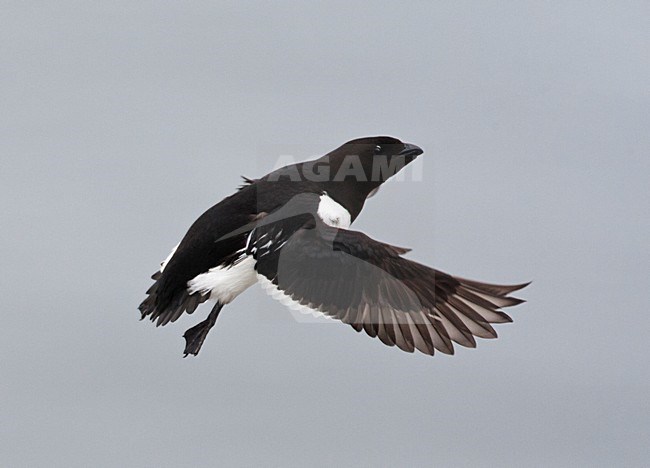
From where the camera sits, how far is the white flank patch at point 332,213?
8.49 meters

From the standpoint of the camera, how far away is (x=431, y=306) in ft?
26.0

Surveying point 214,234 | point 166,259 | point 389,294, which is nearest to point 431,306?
point 389,294

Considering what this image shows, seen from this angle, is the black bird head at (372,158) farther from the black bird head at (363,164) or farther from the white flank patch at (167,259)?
the white flank patch at (167,259)

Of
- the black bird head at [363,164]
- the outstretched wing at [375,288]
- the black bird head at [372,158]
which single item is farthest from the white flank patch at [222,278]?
the black bird head at [372,158]

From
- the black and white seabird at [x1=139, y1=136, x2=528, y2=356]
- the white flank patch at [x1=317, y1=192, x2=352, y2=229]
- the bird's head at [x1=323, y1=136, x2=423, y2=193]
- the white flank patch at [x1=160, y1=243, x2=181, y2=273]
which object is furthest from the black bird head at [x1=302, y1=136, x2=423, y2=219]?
the white flank patch at [x1=160, y1=243, x2=181, y2=273]

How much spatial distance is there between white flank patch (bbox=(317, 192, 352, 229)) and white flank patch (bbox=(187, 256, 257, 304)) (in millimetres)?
572

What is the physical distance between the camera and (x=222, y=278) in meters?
8.27

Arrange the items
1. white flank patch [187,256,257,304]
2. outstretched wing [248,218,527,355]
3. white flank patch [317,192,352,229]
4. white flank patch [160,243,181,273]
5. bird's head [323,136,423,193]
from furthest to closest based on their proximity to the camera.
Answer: bird's head [323,136,423,193]
white flank patch [160,243,181,273]
white flank patch [317,192,352,229]
white flank patch [187,256,257,304]
outstretched wing [248,218,527,355]

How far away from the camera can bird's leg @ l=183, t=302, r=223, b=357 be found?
27.3 ft

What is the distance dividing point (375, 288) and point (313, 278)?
14.9 inches

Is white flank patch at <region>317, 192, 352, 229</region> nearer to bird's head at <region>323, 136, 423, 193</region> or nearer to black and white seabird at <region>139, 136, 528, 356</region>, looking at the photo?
black and white seabird at <region>139, 136, 528, 356</region>

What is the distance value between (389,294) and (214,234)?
1.14 meters

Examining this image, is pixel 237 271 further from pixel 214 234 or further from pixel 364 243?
pixel 364 243

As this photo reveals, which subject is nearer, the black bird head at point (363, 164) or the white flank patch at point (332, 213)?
the white flank patch at point (332, 213)
